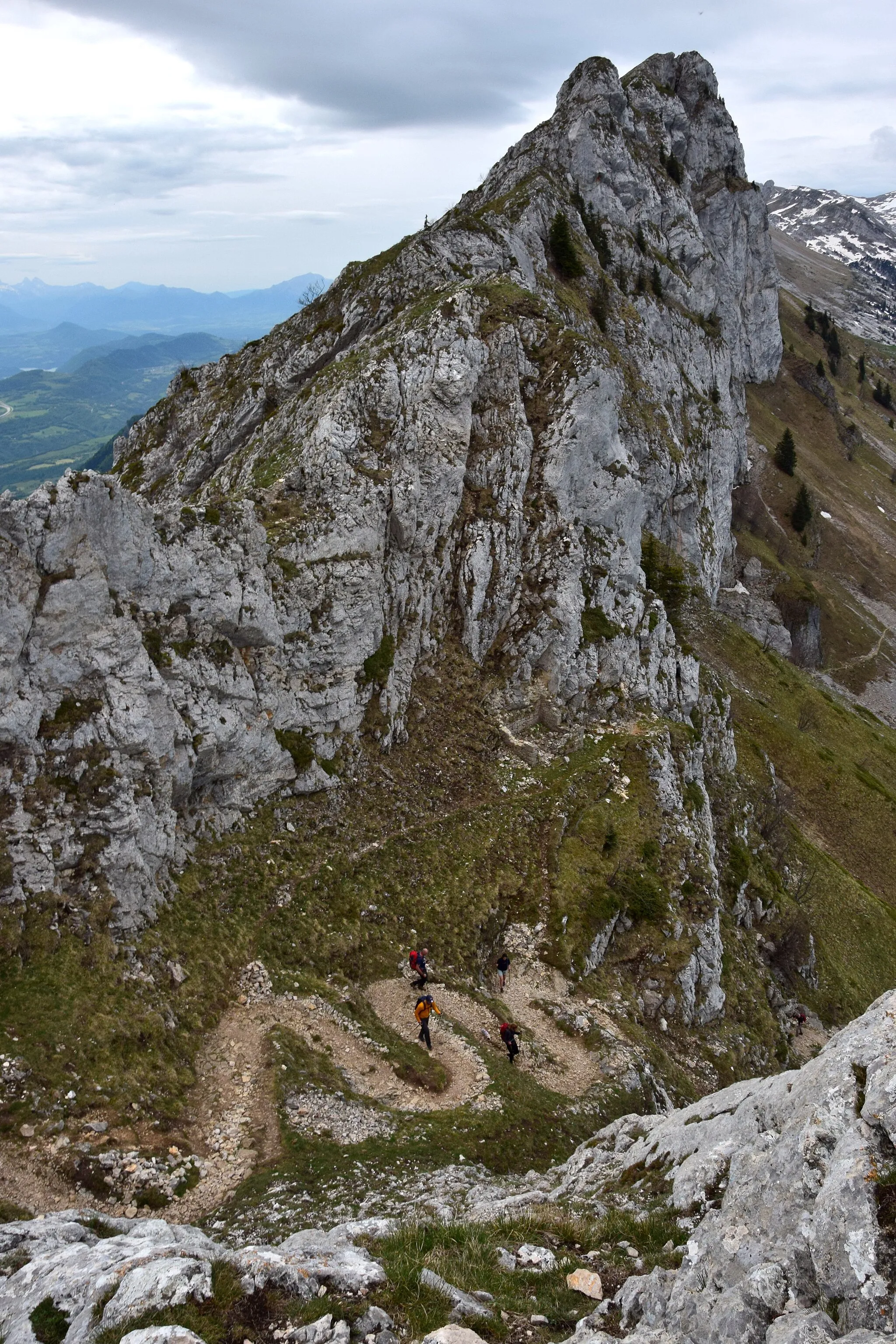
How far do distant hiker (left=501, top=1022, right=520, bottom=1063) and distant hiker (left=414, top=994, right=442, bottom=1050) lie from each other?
282cm

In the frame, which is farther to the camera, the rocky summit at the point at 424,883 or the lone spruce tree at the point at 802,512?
the lone spruce tree at the point at 802,512

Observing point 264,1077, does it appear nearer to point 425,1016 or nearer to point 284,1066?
point 284,1066

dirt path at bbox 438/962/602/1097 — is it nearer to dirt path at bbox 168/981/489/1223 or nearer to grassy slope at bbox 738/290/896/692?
dirt path at bbox 168/981/489/1223

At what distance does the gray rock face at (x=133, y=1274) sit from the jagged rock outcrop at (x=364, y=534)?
12736 millimetres

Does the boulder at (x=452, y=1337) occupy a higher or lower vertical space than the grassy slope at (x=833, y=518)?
lower

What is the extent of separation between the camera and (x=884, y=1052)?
11.4m

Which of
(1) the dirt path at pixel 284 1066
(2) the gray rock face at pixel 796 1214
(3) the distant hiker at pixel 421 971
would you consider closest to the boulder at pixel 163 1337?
(2) the gray rock face at pixel 796 1214

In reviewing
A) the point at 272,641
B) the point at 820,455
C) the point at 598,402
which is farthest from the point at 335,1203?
the point at 820,455

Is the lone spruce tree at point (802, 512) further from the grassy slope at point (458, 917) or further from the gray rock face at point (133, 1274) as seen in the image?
the gray rock face at point (133, 1274)

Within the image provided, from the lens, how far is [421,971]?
1180 inches

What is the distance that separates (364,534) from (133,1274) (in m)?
34.6

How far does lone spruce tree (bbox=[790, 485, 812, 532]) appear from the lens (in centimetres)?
12438

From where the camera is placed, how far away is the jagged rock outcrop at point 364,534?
87.8ft

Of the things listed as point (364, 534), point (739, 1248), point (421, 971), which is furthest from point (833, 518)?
point (739, 1248)
